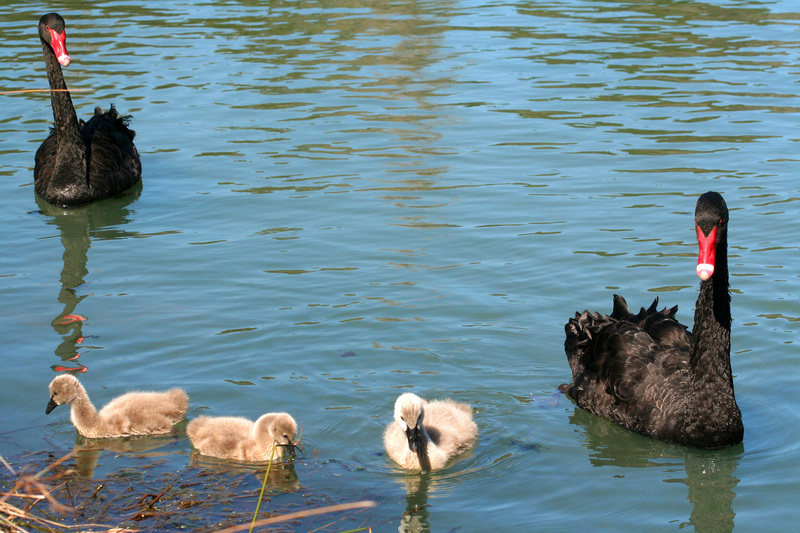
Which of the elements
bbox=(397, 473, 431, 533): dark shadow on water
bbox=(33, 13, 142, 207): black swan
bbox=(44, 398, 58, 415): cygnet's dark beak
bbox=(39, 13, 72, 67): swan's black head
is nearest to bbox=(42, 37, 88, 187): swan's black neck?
bbox=(33, 13, 142, 207): black swan

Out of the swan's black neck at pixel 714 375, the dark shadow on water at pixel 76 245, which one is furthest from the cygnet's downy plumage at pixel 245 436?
the swan's black neck at pixel 714 375

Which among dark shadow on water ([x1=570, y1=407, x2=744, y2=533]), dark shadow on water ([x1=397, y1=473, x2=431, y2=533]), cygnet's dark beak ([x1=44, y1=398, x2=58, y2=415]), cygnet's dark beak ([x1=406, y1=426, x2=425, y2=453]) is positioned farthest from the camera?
cygnet's dark beak ([x1=44, y1=398, x2=58, y2=415])

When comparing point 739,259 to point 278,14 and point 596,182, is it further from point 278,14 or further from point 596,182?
point 278,14

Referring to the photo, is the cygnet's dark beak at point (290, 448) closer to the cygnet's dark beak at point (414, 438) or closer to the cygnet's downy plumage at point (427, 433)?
the cygnet's downy plumage at point (427, 433)

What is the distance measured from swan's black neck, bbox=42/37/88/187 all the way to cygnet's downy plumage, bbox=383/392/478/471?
5.75 m

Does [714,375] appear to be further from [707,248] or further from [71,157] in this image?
[71,157]

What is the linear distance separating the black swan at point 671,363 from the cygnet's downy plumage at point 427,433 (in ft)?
3.02

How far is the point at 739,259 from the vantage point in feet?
26.4

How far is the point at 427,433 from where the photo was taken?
564 centimetres

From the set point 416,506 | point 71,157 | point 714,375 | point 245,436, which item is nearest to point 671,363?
point 714,375

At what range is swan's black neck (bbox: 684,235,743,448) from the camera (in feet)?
18.3

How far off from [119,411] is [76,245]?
375 centimetres

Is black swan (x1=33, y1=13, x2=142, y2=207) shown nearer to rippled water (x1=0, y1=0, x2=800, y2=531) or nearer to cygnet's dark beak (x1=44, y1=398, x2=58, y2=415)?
rippled water (x1=0, y1=0, x2=800, y2=531)

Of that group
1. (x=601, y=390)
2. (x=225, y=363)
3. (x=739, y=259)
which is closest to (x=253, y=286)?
(x=225, y=363)
